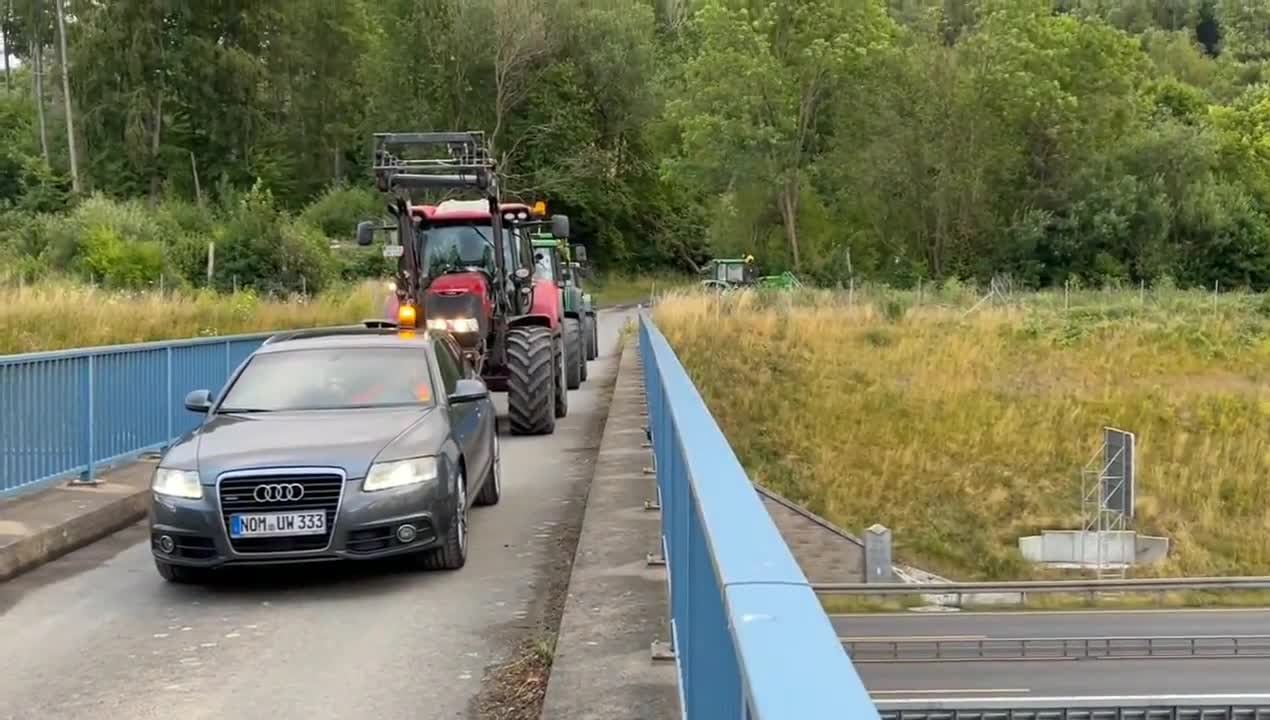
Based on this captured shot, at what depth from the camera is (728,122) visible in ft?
196

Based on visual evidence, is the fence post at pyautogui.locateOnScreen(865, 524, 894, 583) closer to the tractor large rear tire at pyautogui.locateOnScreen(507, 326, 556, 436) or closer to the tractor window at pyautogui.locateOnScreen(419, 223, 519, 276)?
the tractor large rear tire at pyautogui.locateOnScreen(507, 326, 556, 436)

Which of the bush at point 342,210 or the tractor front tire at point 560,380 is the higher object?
the bush at point 342,210

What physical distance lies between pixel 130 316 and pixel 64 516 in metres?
13.3

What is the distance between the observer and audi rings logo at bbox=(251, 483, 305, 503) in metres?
7.57

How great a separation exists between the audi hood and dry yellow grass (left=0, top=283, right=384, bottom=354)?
39.8ft

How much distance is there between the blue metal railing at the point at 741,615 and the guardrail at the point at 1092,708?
15.7m

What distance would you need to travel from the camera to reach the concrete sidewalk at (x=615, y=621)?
5328mm

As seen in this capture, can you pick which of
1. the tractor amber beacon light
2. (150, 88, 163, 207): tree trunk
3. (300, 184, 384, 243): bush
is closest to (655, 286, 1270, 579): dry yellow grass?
the tractor amber beacon light

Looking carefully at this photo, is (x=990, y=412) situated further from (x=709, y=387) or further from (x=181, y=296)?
(x=181, y=296)

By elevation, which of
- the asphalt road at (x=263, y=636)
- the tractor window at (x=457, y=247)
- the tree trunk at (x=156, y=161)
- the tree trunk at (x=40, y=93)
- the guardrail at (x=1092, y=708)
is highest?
the tree trunk at (x=40, y=93)

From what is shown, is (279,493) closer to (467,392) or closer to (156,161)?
(467,392)

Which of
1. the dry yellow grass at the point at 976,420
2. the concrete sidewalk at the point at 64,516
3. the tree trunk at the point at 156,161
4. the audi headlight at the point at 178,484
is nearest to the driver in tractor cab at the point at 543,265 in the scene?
the dry yellow grass at the point at 976,420

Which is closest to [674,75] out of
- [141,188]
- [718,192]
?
[718,192]

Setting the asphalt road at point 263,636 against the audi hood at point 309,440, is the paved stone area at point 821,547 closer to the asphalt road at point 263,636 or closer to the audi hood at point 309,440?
the asphalt road at point 263,636
